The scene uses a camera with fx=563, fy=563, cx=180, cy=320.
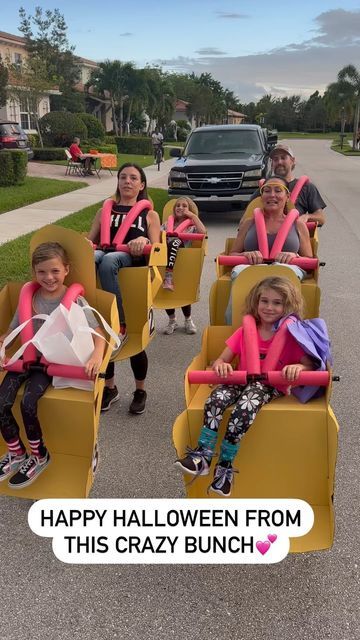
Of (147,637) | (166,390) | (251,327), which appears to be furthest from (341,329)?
(147,637)

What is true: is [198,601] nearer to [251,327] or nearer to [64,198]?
[251,327]

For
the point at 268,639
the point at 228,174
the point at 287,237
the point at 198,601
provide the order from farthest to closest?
1. the point at 228,174
2. the point at 287,237
3. the point at 198,601
4. the point at 268,639

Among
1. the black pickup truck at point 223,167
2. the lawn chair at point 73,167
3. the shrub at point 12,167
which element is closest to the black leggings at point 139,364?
the black pickup truck at point 223,167

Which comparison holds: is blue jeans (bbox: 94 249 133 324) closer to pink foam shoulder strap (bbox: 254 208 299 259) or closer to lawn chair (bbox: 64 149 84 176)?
pink foam shoulder strap (bbox: 254 208 299 259)

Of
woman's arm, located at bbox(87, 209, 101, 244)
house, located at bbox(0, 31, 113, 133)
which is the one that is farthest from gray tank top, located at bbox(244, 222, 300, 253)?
house, located at bbox(0, 31, 113, 133)

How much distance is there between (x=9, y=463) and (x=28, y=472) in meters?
0.14

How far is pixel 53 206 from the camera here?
14000 millimetres

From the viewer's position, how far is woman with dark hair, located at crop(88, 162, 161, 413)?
4.29 metres

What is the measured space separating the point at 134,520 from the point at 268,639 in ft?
2.59

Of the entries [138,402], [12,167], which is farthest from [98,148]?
[138,402]

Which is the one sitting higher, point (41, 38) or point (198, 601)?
point (41, 38)

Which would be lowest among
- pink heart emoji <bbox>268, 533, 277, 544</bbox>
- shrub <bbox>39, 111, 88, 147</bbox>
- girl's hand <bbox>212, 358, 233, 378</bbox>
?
pink heart emoji <bbox>268, 533, 277, 544</bbox>

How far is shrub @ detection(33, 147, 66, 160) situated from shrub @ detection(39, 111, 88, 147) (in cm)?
603

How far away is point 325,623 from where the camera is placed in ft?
8.17
